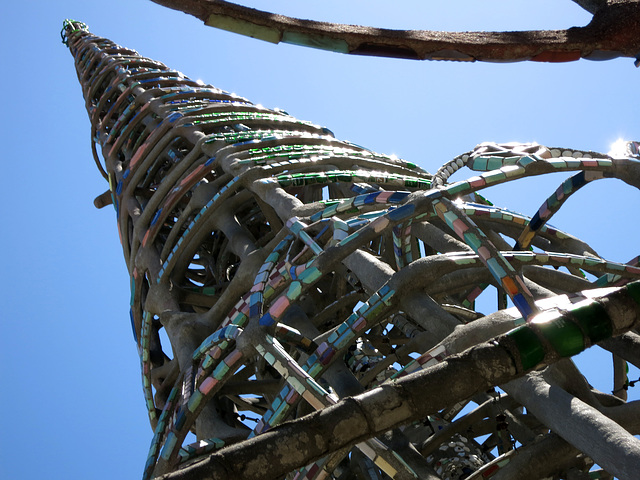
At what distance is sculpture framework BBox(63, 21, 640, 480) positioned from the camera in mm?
2783

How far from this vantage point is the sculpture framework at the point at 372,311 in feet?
9.13

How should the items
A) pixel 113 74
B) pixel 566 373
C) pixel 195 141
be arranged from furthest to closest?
pixel 113 74, pixel 195 141, pixel 566 373

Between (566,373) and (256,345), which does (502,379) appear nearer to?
(566,373)

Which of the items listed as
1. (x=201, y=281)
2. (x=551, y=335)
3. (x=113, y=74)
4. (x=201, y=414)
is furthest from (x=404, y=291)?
(x=113, y=74)

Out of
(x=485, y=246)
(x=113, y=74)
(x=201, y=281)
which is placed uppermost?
(x=113, y=74)

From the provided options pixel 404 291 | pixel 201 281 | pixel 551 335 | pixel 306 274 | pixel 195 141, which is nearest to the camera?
pixel 551 335

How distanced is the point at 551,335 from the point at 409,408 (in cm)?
62

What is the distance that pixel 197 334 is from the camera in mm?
9336

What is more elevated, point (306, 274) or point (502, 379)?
point (306, 274)

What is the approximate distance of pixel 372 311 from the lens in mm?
6359

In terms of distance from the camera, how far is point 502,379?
256cm

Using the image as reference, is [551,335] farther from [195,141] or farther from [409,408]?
[195,141]

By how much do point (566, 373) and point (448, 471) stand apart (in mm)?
1678

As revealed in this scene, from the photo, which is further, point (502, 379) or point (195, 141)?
point (195, 141)
